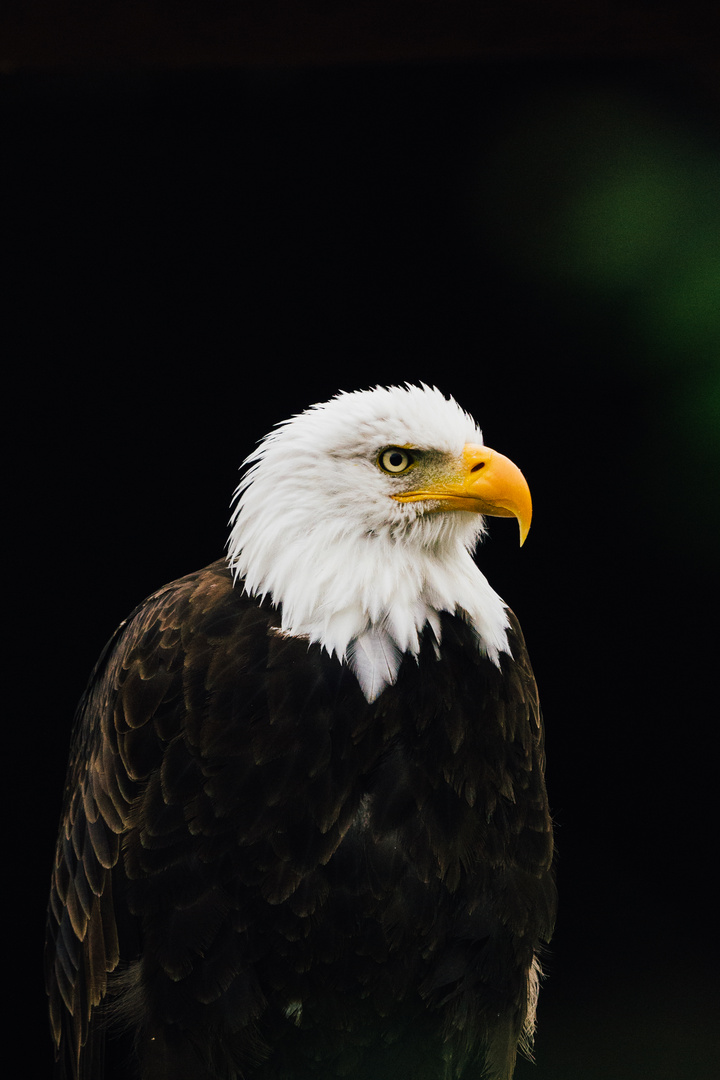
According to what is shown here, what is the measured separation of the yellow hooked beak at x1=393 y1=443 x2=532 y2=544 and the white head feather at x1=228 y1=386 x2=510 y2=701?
1.0 inches

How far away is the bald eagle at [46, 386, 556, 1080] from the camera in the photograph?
1.55 metres

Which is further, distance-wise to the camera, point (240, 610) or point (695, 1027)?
point (695, 1027)

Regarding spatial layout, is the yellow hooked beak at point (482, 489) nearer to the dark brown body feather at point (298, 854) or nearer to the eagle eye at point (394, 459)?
the eagle eye at point (394, 459)

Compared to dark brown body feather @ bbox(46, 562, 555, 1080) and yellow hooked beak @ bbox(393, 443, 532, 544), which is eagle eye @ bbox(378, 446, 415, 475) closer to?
yellow hooked beak @ bbox(393, 443, 532, 544)

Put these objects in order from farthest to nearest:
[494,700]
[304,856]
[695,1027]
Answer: [695,1027] < [494,700] < [304,856]

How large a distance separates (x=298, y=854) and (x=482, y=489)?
2.11ft

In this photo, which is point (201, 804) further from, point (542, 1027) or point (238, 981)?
point (542, 1027)

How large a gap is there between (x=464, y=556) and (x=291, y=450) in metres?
0.34

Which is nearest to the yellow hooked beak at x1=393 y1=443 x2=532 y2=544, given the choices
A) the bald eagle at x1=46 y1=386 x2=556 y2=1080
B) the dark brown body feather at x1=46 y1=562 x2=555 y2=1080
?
the bald eagle at x1=46 y1=386 x2=556 y2=1080

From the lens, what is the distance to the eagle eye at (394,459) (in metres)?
1.56

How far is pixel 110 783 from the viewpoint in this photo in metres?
1.68

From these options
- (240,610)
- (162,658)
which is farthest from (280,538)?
(162,658)

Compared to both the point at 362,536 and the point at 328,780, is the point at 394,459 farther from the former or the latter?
the point at 328,780

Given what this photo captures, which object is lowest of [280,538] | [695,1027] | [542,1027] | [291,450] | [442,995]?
[542,1027]
